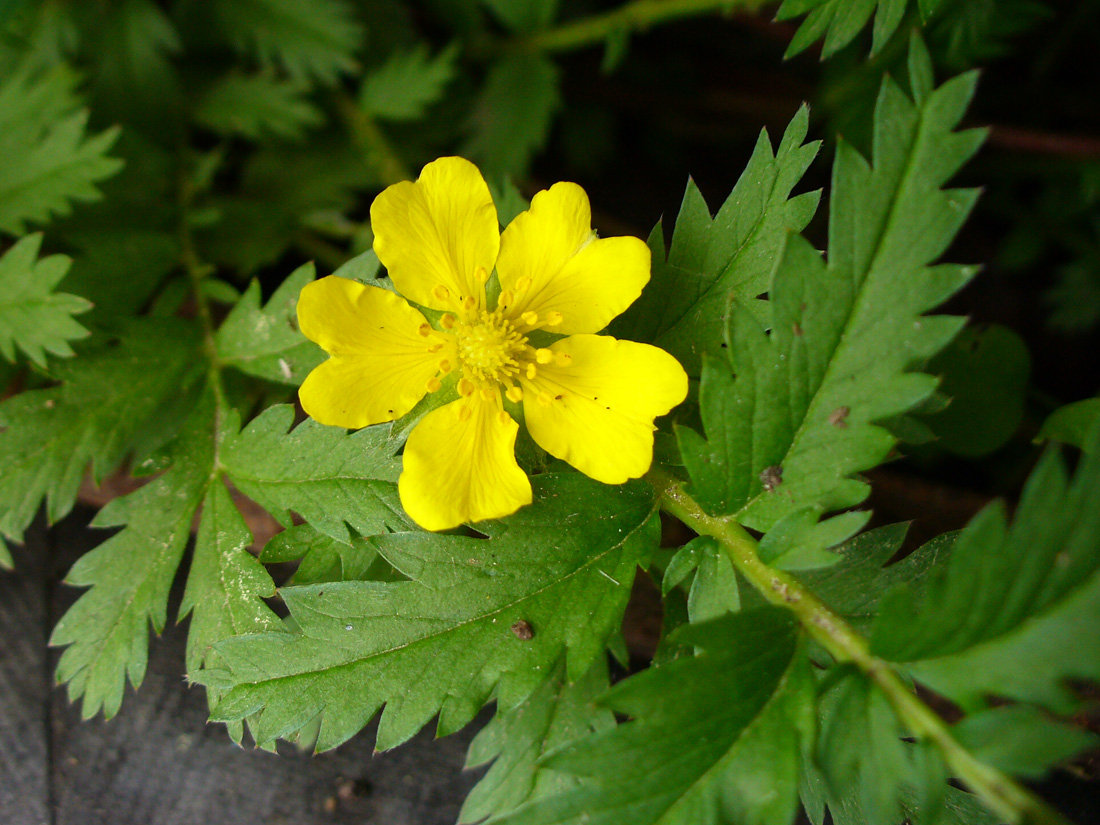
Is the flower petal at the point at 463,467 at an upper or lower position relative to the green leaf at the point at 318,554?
upper

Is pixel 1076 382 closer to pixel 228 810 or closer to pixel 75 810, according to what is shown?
pixel 228 810

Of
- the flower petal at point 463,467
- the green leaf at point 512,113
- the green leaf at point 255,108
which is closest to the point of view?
the flower petal at point 463,467

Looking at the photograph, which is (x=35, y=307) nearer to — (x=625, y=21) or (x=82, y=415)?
(x=82, y=415)

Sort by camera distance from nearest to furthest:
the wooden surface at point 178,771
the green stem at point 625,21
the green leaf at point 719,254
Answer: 1. the green leaf at point 719,254
2. the wooden surface at point 178,771
3. the green stem at point 625,21

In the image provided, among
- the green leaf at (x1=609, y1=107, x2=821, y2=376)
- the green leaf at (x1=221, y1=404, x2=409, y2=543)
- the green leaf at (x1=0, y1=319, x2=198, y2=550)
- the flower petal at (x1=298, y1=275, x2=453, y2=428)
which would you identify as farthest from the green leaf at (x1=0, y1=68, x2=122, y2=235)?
the green leaf at (x1=609, y1=107, x2=821, y2=376)

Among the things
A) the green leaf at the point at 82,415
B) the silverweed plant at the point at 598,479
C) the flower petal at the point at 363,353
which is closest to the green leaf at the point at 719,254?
the silverweed plant at the point at 598,479

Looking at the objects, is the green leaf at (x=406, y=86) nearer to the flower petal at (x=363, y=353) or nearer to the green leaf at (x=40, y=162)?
the green leaf at (x=40, y=162)

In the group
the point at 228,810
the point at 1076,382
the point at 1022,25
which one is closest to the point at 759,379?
the point at 228,810
